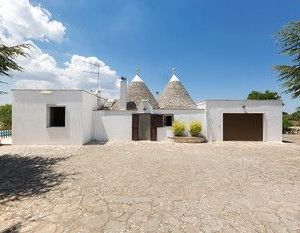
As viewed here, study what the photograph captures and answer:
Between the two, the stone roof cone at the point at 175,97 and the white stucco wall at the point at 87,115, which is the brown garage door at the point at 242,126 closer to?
the stone roof cone at the point at 175,97

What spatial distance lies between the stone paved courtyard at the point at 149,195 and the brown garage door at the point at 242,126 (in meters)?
7.62

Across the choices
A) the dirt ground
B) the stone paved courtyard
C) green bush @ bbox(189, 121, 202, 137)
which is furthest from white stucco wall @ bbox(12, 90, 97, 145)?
the dirt ground

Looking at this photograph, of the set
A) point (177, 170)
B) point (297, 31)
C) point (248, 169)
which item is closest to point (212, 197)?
point (177, 170)

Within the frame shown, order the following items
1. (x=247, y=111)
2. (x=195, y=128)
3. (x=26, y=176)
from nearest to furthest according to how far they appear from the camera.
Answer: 1. (x=26, y=176)
2. (x=195, y=128)
3. (x=247, y=111)

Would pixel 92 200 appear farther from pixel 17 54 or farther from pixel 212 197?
pixel 17 54

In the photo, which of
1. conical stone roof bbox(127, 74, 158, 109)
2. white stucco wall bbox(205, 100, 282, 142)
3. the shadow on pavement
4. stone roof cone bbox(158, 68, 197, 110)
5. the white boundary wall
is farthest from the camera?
stone roof cone bbox(158, 68, 197, 110)

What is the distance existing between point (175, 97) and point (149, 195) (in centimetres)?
1698

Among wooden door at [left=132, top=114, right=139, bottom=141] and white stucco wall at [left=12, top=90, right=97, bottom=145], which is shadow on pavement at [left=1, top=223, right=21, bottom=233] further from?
wooden door at [left=132, top=114, right=139, bottom=141]

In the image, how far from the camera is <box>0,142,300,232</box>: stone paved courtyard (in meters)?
5.16

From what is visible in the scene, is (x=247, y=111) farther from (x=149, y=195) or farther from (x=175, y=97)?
(x=149, y=195)

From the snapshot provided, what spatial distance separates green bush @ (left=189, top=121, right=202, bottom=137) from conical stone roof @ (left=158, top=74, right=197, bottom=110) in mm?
3390

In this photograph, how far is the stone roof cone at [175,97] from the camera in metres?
22.2

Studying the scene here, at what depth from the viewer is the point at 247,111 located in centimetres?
1905

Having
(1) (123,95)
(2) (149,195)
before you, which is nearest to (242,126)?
(1) (123,95)
